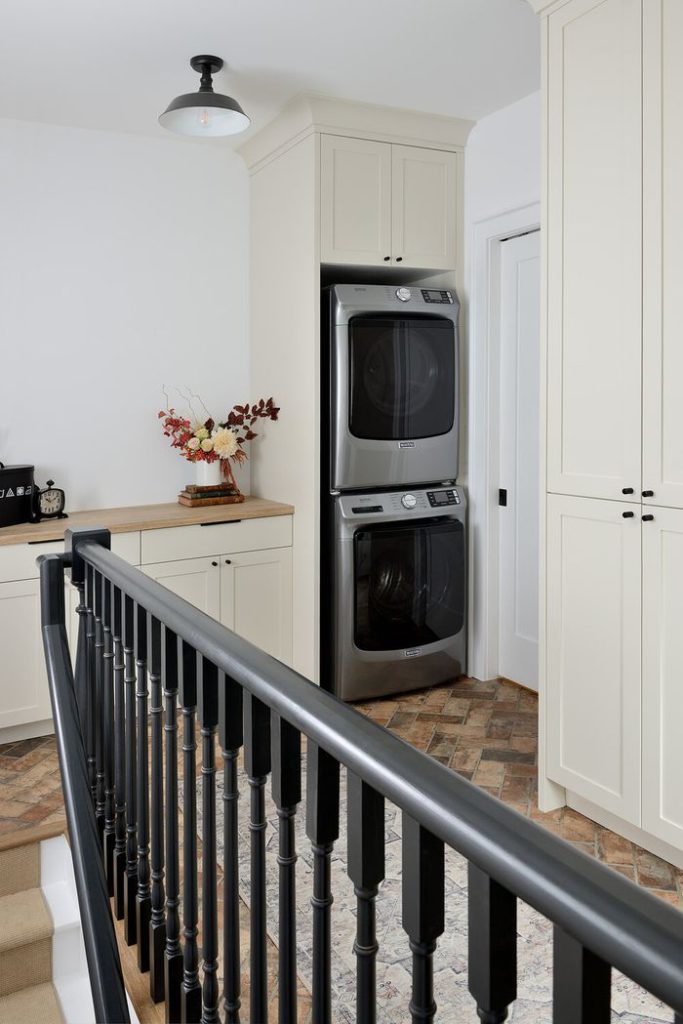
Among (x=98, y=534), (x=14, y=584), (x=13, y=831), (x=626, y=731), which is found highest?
(x=98, y=534)

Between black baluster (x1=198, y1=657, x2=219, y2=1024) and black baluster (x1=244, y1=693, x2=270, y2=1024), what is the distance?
0.52 feet

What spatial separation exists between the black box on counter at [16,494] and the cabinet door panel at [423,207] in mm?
1929

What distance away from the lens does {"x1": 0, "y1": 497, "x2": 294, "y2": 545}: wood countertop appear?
10.9ft

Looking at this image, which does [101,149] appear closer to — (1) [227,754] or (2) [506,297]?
(2) [506,297]

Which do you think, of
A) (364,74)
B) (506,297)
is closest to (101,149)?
(364,74)

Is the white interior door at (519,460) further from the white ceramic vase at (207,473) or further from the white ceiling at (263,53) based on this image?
the white ceramic vase at (207,473)

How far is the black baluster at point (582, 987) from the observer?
58 centimetres

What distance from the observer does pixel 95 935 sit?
1146mm

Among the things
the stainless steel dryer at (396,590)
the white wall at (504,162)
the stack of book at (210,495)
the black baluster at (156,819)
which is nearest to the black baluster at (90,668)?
the black baluster at (156,819)

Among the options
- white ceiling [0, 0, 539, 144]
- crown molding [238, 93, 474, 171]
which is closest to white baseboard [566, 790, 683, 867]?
white ceiling [0, 0, 539, 144]

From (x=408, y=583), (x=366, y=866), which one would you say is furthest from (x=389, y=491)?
(x=366, y=866)

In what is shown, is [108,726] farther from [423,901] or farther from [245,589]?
[245,589]

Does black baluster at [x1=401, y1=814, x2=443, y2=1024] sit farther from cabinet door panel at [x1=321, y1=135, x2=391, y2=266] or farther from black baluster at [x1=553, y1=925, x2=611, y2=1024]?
cabinet door panel at [x1=321, y1=135, x2=391, y2=266]

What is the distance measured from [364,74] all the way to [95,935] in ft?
10.5
